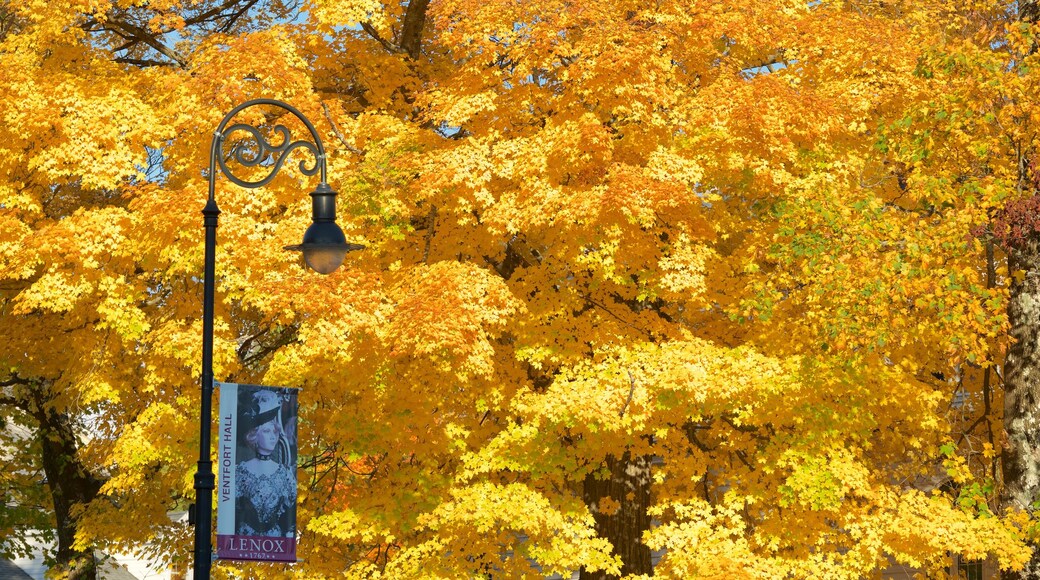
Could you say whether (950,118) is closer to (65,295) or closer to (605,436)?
(605,436)

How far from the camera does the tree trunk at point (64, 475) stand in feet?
95.7

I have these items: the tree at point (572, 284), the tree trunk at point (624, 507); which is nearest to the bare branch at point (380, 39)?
the tree at point (572, 284)

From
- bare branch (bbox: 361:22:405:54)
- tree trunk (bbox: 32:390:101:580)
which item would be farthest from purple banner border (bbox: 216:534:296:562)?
tree trunk (bbox: 32:390:101:580)

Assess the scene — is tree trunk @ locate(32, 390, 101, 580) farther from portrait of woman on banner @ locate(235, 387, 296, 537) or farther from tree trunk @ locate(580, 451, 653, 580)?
portrait of woman on banner @ locate(235, 387, 296, 537)

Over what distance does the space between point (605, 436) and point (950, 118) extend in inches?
292

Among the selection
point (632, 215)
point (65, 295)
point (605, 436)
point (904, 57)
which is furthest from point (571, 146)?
point (65, 295)

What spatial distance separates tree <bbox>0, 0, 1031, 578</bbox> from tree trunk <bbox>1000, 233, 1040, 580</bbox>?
21.6 inches

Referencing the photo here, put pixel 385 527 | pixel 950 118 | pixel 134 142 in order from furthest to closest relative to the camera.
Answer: pixel 134 142 → pixel 385 527 → pixel 950 118

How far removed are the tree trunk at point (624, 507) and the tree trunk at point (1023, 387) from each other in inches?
246

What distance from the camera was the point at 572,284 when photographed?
23.4 metres

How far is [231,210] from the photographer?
21688mm

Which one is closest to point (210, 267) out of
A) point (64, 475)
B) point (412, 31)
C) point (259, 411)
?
point (259, 411)

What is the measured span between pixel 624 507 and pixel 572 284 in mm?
4236

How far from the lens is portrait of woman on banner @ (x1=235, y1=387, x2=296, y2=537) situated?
1176 centimetres
